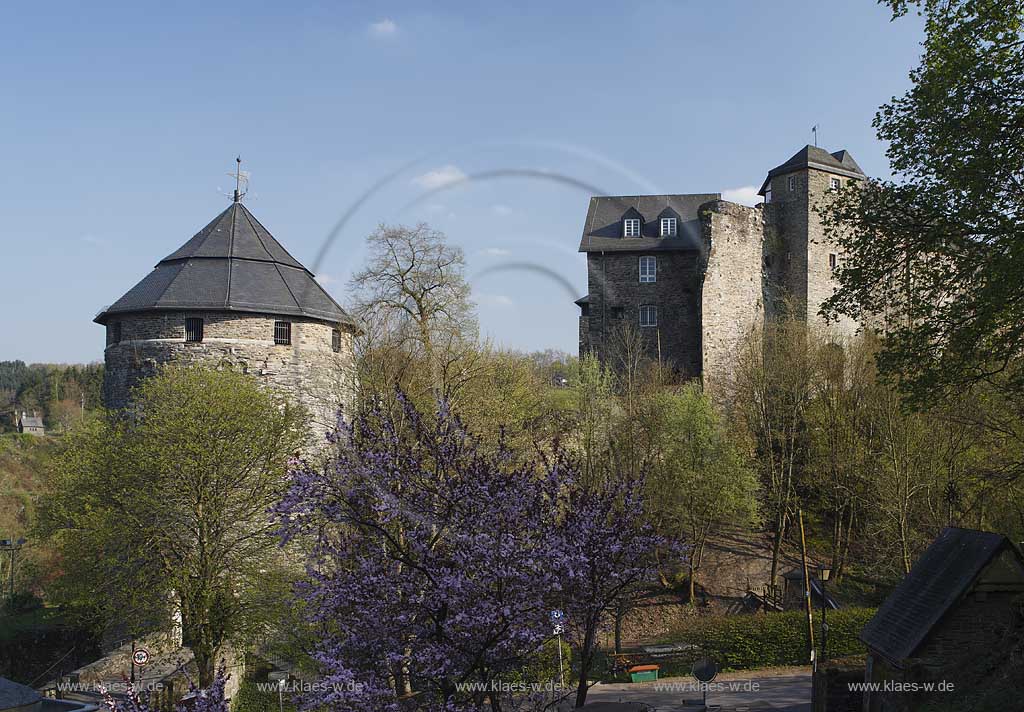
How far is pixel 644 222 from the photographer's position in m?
48.6

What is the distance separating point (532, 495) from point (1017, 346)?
29.1 ft

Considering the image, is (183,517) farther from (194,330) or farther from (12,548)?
(12,548)

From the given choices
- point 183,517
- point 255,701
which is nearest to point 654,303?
point 183,517

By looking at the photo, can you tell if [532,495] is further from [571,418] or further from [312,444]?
[571,418]

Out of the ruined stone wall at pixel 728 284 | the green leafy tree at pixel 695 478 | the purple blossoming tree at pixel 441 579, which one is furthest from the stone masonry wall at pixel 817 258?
the purple blossoming tree at pixel 441 579

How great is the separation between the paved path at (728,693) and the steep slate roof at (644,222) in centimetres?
2539

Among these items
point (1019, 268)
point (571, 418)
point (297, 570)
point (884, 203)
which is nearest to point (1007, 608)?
point (1019, 268)

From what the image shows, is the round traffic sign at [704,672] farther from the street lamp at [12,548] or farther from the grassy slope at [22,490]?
the street lamp at [12,548]

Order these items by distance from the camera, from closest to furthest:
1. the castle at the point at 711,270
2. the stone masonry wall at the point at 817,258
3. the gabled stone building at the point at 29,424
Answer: the castle at the point at 711,270
the stone masonry wall at the point at 817,258
the gabled stone building at the point at 29,424

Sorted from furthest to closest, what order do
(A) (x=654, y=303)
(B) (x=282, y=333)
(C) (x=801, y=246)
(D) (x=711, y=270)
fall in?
(A) (x=654, y=303) → (C) (x=801, y=246) → (D) (x=711, y=270) → (B) (x=282, y=333)

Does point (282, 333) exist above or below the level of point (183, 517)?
above

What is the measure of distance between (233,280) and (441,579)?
71.7ft

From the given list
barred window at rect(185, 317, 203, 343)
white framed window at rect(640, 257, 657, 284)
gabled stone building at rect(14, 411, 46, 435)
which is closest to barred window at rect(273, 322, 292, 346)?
barred window at rect(185, 317, 203, 343)

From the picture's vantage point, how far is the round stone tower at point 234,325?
2853cm
